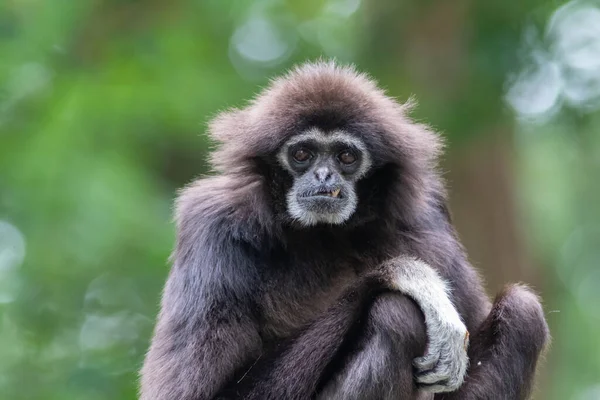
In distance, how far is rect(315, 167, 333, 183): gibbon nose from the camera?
7617 millimetres

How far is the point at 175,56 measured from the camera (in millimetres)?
13633

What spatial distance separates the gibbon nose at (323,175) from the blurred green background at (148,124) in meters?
4.58

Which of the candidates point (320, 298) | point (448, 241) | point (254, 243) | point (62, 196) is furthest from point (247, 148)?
point (62, 196)

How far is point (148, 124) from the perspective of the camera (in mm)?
13000

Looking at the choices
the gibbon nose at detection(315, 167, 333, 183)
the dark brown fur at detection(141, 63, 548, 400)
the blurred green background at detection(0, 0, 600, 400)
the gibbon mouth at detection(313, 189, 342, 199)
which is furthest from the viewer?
the blurred green background at detection(0, 0, 600, 400)

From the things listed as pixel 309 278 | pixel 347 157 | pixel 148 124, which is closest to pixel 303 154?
pixel 347 157

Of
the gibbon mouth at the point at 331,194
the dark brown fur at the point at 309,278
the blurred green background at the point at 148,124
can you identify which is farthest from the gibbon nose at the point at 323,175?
the blurred green background at the point at 148,124

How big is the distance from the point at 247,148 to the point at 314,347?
1.76 m

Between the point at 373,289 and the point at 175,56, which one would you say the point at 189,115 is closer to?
the point at 175,56

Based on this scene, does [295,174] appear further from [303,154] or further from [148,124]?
[148,124]

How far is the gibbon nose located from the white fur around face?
0.57ft

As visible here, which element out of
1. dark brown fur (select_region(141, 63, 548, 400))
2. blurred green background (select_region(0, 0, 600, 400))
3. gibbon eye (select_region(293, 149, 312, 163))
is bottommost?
dark brown fur (select_region(141, 63, 548, 400))

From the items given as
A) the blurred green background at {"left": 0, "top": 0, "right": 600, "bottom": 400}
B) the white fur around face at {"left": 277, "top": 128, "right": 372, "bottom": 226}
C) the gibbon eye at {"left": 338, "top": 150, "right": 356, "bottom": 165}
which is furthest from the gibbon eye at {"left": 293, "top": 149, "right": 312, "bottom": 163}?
the blurred green background at {"left": 0, "top": 0, "right": 600, "bottom": 400}

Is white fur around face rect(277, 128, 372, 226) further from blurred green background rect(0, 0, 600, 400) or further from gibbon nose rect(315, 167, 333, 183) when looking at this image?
blurred green background rect(0, 0, 600, 400)
